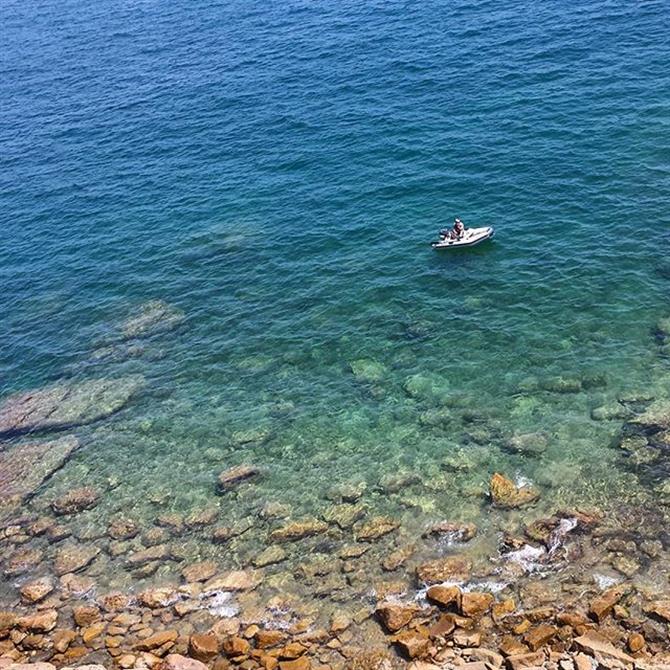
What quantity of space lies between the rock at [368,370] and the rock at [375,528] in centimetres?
1140

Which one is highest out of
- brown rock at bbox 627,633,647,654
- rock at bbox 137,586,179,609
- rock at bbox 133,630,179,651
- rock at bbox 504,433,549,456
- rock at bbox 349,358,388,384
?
brown rock at bbox 627,633,647,654

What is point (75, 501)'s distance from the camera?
39188mm

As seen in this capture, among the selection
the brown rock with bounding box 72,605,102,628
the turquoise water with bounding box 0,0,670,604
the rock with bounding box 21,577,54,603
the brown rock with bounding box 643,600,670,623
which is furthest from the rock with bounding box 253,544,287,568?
the brown rock with bounding box 643,600,670,623

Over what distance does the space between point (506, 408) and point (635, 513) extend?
9.69 metres

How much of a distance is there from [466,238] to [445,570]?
27.8 metres

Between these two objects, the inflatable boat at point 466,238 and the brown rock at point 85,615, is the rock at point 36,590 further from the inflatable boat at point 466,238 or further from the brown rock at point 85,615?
the inflatable boat at point 466,238

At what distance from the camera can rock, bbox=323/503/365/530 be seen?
116 ft

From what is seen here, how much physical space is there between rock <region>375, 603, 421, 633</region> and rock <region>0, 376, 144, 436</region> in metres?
24.2

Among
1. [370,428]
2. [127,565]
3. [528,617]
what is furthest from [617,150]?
[127,565]

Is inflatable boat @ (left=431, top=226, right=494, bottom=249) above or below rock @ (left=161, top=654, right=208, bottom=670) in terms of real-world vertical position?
above

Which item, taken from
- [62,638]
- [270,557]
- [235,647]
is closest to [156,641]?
[235,647]

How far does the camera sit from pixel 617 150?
60.2m

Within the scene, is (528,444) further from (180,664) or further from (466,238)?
(180,664)

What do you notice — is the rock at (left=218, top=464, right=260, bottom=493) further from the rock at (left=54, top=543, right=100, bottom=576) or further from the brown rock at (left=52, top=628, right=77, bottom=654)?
the brown rock at (left=52, top=628, right=77, bottom=654)
